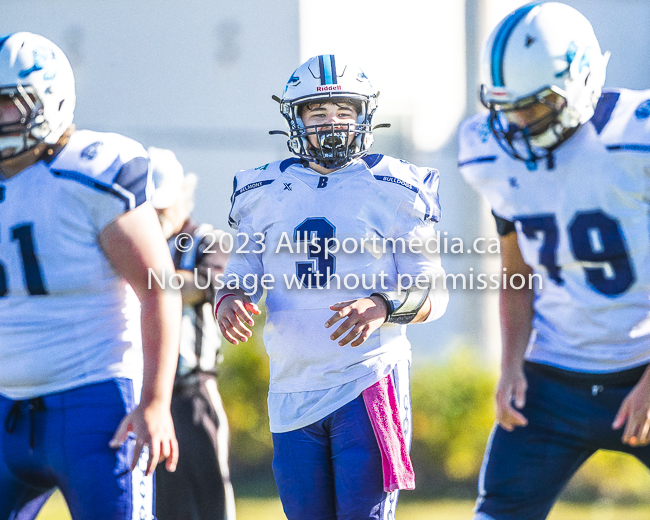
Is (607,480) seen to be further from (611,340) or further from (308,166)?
(308,166)

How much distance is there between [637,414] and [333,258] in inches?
37.4

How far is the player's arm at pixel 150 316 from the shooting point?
2158 mm

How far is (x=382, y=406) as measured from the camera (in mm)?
2428

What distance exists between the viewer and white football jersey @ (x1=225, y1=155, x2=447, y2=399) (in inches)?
97.8

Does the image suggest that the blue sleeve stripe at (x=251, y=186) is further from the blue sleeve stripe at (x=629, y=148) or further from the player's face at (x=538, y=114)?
the blue sleeve stripe at (x=629, y=148)

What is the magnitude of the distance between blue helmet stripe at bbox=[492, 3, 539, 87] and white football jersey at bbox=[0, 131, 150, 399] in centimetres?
102

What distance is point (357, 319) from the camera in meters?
2.26

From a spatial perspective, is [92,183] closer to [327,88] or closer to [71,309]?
[71,309]

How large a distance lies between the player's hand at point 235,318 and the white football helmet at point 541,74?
89cm

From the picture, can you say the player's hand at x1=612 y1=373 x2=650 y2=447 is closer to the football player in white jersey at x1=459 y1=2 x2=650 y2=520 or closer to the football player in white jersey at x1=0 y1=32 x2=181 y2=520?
the football player in white jersey at x1=459 y1=2 x2=650 y2=520

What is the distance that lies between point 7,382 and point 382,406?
102 centimetres

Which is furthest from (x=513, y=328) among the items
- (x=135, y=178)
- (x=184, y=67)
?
(x=184, y=67)

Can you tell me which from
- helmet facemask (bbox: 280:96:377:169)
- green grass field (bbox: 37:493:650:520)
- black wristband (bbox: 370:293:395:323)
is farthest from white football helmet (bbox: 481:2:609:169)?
green grass field (bbox: 37:493:650:520)

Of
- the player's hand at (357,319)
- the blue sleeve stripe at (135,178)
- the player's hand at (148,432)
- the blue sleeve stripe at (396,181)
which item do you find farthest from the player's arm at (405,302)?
the blue sleeve stripe at (135,178)
